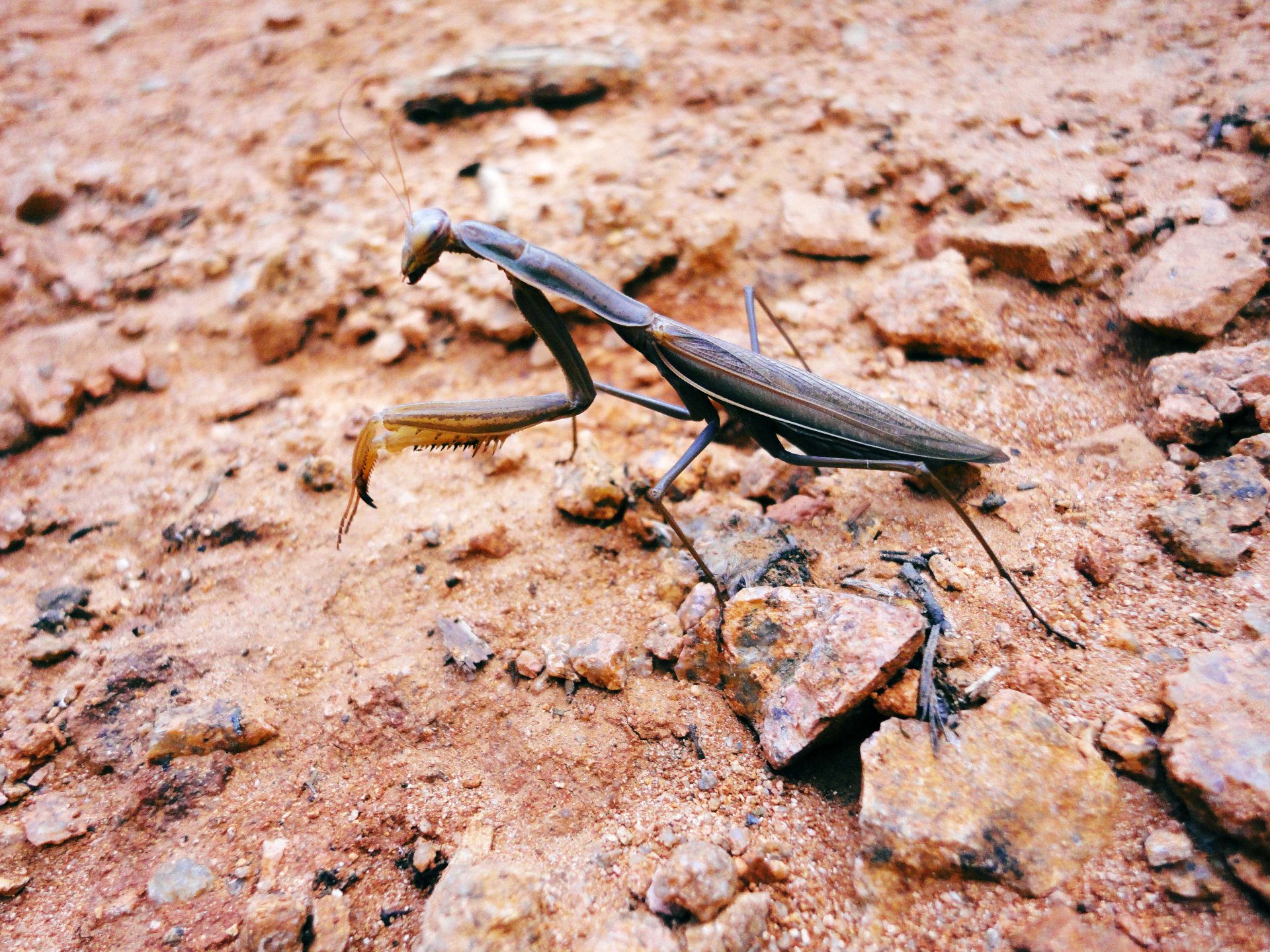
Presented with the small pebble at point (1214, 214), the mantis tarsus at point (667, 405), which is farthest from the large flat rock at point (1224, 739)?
the small pebble at point (1214, 214)

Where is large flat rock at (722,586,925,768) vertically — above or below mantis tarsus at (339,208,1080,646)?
below

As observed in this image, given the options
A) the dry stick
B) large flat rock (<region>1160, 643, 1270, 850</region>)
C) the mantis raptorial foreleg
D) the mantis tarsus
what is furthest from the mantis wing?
large flat rock (<region>1160, 643, 1270, 850</region>)

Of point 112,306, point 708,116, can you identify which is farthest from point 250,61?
point 708,116

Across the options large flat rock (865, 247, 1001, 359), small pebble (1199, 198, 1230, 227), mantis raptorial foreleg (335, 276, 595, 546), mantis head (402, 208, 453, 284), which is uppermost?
mantis head (402, 208, 453, 284)

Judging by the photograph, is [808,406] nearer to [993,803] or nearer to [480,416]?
[480,416]

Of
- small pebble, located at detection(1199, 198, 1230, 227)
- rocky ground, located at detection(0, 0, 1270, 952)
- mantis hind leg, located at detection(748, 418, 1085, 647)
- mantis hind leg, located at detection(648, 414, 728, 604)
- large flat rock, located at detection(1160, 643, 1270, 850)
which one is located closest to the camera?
large flat rock, located at detection(1160, 643, 1270, 850)

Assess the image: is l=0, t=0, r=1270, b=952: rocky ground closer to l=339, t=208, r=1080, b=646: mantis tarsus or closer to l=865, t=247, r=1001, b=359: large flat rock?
l=865, t=247, r=1001, b=359: large flat rock
